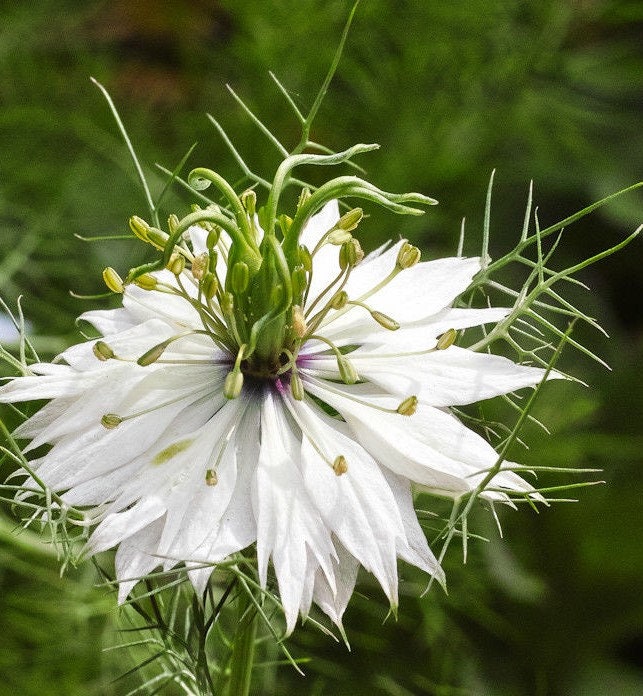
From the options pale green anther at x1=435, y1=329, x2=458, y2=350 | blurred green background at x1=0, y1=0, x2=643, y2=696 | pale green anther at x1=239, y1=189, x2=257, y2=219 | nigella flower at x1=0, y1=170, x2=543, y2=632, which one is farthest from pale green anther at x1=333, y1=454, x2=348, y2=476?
blurred green background at x1=0, y1=0, x2=643, y2=696

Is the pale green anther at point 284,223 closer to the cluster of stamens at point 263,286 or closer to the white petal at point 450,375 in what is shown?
the cluster of stamens at point 263,286

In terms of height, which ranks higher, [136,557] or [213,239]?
[213,239]

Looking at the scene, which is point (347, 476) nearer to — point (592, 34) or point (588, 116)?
point (588, 116)

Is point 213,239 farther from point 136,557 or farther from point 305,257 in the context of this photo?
point 136,557

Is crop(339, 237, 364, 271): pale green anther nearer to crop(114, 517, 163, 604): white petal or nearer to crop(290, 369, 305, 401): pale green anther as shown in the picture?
crop(290, 369, 305, 401): pale green anther

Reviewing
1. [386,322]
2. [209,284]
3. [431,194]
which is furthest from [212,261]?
[431,194]
